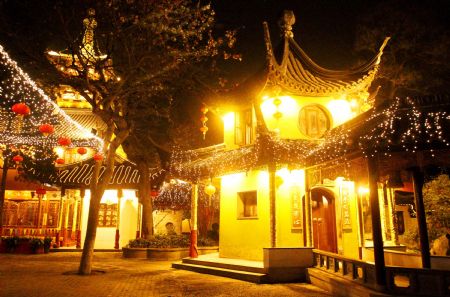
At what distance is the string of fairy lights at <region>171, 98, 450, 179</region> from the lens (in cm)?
789

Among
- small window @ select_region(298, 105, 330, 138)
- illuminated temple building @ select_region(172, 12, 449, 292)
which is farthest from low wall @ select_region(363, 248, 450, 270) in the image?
small window @ select_region(298, 105, 330, 138)

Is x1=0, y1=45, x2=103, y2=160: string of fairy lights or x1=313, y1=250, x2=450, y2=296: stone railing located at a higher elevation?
x1=0, y1=45, x2=103, y2=160: string of fairy lights

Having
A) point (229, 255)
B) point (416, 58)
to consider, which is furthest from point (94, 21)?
point (416, 58)

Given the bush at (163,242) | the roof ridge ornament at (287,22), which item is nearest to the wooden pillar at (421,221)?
the roof ridge ornament at (287,22)

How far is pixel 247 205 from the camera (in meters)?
15.1

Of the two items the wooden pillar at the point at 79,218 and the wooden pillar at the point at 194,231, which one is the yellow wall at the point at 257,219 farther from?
the wooden pillar at the point at 79,218

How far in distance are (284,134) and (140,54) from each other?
6355 millimetres

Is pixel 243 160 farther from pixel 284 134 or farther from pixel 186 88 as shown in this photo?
pixel 186 88

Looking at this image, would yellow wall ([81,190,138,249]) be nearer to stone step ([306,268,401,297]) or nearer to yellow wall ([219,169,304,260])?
yellow wall ([219,169,304,260])

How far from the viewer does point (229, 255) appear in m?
15.1

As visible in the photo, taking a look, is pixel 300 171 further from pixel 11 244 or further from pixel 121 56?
pixel 11 244

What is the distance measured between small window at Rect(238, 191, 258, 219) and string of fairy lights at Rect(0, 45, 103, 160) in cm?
761

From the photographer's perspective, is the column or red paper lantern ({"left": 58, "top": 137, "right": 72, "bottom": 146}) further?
red paper lantern ({"left": 58, "top": 137, "right": 72, "bottom": 146})

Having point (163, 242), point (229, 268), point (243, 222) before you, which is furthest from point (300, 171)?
point (163, 242)
